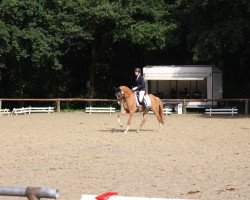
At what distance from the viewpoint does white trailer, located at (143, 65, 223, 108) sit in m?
31.3

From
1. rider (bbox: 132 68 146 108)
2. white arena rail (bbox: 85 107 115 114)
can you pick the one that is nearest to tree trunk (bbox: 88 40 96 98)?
white arena rail (bbox: 85 107 115 114)

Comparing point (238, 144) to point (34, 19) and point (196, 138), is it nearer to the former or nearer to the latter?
point (196, 138)

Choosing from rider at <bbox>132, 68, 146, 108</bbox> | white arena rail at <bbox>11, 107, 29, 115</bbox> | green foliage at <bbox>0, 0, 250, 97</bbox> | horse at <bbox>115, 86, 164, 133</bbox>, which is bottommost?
white arena rail at <bbox>11, 107, 29, 115</bbox>

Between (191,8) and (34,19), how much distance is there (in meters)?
10.3

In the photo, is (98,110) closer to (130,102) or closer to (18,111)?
(18,111)

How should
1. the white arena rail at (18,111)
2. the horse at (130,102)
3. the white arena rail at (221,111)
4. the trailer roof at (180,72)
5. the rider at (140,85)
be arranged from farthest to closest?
the trailer roof at (180,72)
the white arena rail at (18,111)
the white arena rail at (221,111)
the rider at (140,85)
the horse at (130,102)

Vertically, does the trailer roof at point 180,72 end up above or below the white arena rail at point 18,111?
above

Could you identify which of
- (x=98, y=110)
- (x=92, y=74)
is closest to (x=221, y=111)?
(x=98, y=110)

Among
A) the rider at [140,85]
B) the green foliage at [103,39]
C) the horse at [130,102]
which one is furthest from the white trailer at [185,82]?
the rider at [140,85]

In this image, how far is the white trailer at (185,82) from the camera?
1234 inches

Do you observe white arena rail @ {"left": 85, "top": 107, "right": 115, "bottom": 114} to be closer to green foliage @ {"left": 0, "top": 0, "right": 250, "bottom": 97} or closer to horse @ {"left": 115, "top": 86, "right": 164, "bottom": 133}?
green foliage @ {"left": 0, "top": 0, "right": 250, "bottom": 97}

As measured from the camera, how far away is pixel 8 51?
3141 cm

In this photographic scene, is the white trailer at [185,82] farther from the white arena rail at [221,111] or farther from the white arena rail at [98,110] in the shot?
the white arena rail at [98,110]

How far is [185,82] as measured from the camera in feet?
112
